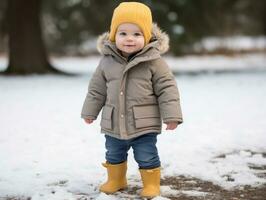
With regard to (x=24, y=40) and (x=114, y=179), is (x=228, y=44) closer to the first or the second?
(x=24, y=40)

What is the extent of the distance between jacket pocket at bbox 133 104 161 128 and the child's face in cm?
41

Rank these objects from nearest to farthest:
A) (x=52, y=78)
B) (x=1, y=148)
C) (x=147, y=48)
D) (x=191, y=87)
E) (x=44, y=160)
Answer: (x=147, y=48), (x=44, y=160), (x=1, y=148), (x=191, y=87), (x=52, y=78)

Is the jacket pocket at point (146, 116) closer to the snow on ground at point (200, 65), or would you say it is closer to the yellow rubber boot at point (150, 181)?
the yellow rubber boot at point (150, 181)

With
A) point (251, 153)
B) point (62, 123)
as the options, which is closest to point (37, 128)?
point (62, 123)

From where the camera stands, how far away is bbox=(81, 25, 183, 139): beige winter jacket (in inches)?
143

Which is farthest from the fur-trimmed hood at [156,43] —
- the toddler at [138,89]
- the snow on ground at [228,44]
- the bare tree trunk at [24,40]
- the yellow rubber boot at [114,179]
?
the snow on ground at [228,44]

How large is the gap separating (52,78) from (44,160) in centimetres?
895

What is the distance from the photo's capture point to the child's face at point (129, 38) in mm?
3666

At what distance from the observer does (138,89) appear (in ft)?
12.0

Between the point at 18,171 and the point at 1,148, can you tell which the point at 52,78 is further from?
the point at 18,171

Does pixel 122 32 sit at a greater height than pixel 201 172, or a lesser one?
greater

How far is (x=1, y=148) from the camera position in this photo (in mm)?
5277

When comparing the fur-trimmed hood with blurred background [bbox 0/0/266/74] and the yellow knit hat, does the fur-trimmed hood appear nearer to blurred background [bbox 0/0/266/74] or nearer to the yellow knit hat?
the yellow knit hat

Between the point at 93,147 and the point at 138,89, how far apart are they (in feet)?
5.90
